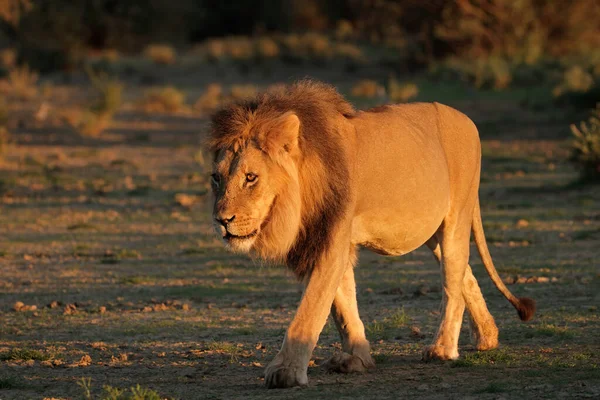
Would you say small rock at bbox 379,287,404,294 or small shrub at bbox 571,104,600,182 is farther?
small shrub at bbox 571,104,600,182

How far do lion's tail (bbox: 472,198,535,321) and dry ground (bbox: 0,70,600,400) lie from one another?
224mm

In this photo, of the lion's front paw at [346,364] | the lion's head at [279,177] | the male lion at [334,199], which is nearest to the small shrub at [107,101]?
the male lion at [334,199]

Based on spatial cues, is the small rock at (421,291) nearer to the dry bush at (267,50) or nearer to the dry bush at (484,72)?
the dry bush at (484,72)

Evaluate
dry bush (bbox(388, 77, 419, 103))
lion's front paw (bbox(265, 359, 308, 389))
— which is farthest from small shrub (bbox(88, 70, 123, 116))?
lion's front paw (bbox(265, 359, 308, 389))

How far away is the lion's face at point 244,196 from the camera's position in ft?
19.7

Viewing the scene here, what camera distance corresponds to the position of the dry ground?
6.70 meters

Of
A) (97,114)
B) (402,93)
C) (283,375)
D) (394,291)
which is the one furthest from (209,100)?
(283,375)

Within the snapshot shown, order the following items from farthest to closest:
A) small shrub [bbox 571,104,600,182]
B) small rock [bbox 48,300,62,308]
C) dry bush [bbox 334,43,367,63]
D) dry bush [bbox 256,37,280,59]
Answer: dry bush [bbox 256,37,280,59], dry bush [bbox 334,43,367,63], small shrub [bbox 571,104,600,182], small rock [bbox 48,300,62,308]

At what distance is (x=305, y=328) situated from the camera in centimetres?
616

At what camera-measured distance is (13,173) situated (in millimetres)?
18375

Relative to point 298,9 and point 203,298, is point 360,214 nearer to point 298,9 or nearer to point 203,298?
point 203,298

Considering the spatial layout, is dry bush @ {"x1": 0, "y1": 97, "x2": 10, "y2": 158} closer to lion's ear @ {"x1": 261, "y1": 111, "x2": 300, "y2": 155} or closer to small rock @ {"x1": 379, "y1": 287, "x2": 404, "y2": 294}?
small rock @ {"x1": 379, "y1": 287, "x2": 404, "y2": 294}

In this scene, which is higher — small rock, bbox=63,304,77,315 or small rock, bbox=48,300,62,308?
small rock, bbox=63,304,77,315

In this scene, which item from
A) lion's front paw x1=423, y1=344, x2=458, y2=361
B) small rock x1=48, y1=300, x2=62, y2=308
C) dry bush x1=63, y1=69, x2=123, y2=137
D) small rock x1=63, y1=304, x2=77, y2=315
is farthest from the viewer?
dry bush x1=63, y1=69, x2=123, y2=137
